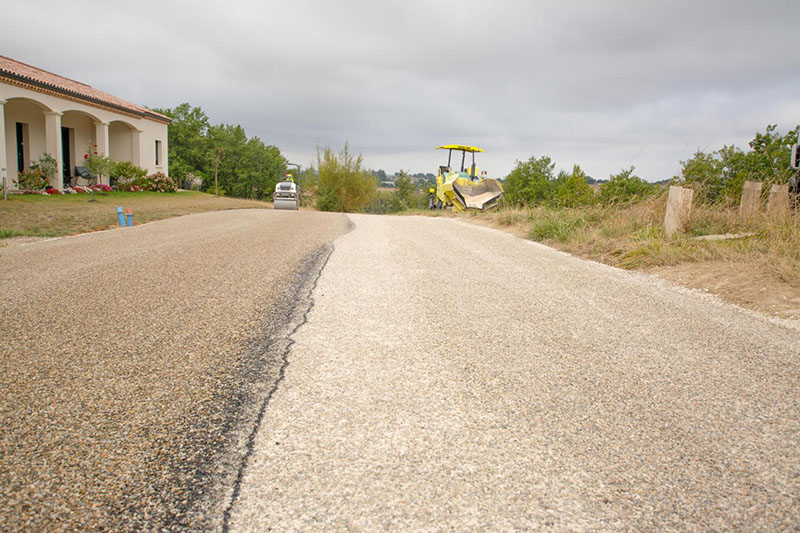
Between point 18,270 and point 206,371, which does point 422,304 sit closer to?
point 206,371

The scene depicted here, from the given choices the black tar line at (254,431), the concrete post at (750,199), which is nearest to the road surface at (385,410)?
the black tar line at (254,431)

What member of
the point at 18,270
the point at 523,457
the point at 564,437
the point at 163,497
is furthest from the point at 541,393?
the point at 18,270

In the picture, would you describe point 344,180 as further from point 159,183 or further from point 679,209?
point 679,209

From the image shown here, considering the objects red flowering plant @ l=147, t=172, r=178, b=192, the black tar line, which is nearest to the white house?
red flowering plant @ l=147, t=172, r=178, b=192

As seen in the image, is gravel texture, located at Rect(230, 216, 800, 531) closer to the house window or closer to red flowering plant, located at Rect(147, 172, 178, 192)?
the house window

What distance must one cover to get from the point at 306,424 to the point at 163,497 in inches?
24.4

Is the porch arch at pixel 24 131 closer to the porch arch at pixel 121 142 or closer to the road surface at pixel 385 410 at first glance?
the porch arch at pixel 121 142

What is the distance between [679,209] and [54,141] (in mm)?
21199

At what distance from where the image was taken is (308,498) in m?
1.57

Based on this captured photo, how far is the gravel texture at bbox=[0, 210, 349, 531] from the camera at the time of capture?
1526 millimetres

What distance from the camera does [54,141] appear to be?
1820cm

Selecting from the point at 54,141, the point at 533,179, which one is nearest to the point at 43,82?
the point at 54,141

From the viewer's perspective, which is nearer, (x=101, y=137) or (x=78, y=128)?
(x=101, y=137)

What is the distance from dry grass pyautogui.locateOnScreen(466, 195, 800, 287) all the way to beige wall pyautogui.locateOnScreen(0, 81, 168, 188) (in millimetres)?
17774
